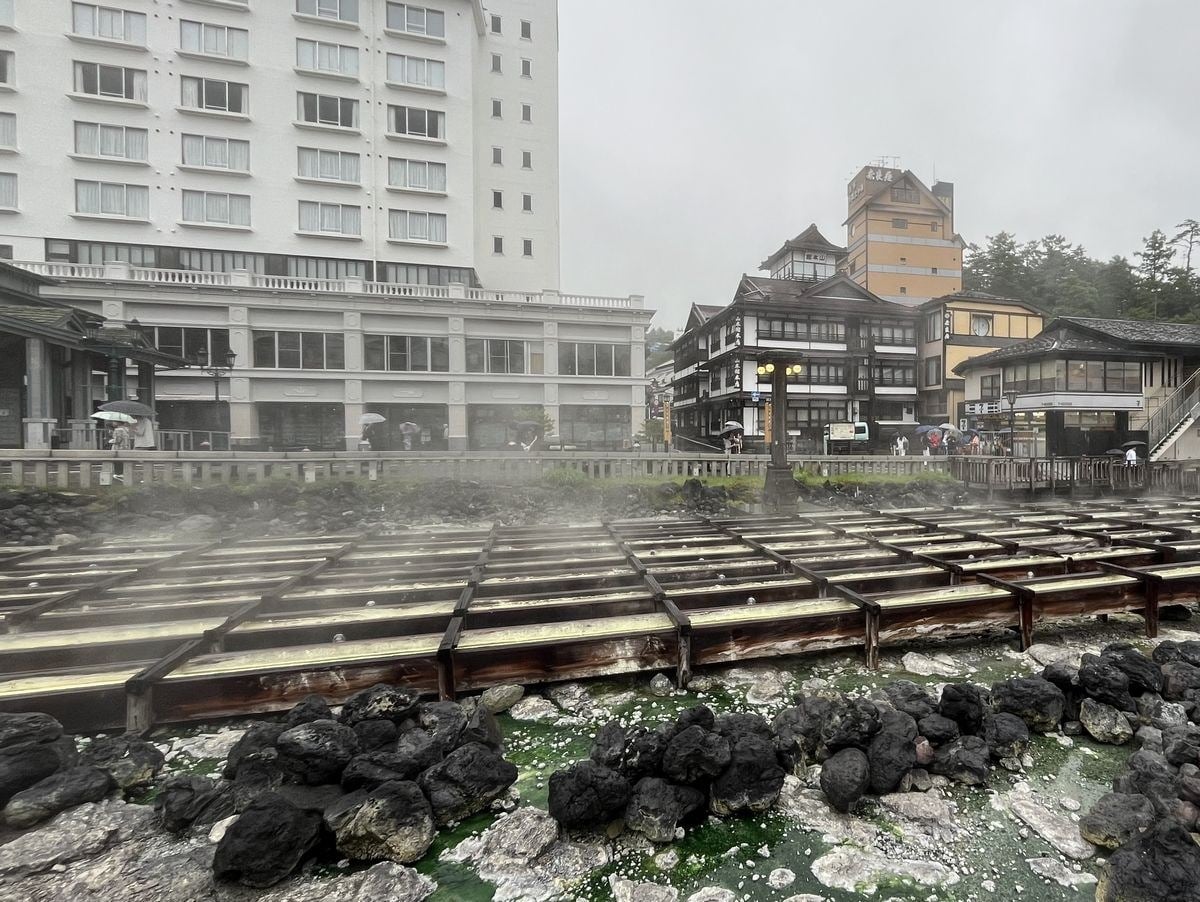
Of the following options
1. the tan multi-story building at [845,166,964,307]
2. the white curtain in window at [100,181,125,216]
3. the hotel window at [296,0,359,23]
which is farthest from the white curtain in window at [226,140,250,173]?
the tan multi-story building at [845,166,964,307]

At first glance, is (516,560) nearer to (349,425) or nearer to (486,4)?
(349,425)

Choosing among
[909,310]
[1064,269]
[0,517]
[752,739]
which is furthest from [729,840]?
[1064,269]

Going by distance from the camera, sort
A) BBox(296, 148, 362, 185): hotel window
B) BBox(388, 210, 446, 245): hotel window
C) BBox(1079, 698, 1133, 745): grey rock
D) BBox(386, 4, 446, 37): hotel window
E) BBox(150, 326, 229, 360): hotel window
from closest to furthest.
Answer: BBox(1079, 698, 1133, 745): grey rock < BBox(150, 326, 229, 360): hotel window < BBox(296, 148, 362, 185): hotel window < BBox(386, 4, 446, 37): hotel window < BBox(388, 210, 446, 245): hotel window

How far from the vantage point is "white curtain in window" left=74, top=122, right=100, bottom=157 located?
28.0 metres

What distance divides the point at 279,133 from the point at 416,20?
11253mm

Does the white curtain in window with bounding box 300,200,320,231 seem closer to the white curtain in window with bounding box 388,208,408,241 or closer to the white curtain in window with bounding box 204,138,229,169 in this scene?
the white curtain in window with bounding box 388,208,408,241

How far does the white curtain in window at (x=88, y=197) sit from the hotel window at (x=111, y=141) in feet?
5.02

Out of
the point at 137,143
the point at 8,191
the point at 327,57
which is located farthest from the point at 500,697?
the point at 8,191

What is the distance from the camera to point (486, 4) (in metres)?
36.2

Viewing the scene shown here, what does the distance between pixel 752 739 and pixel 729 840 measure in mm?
600

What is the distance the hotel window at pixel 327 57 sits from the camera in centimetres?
3075

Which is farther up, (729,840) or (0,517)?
(0,517)

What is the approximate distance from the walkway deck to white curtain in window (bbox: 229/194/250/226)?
28.8 m

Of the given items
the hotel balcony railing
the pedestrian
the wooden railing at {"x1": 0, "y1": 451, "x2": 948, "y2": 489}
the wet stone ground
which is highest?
the hotel balcony railing
